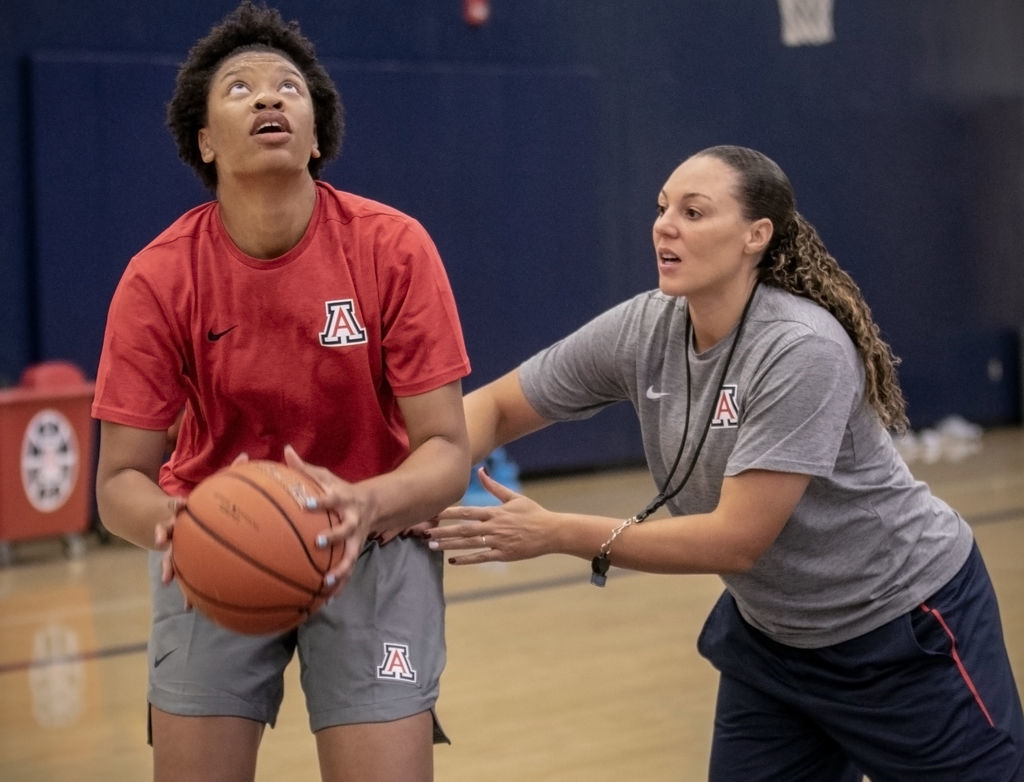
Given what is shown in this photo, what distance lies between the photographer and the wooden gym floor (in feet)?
13.7

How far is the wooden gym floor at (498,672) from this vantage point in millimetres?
4176

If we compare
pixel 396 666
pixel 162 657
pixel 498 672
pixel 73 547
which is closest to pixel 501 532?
pixel 396 666

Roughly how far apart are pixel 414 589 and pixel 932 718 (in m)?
0.96

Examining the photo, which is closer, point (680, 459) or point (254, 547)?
point (254, 547)

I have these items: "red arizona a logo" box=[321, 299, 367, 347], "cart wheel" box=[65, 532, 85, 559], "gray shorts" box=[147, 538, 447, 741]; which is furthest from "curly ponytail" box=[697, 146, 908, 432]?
"cart wheel" box=[65, 532, 85, 559]

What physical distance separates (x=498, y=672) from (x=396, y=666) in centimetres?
246

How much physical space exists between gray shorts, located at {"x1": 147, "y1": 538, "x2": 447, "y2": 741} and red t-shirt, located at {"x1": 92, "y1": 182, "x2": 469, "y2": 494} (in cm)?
21

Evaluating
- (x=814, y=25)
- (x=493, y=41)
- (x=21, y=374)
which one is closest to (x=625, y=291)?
(x=493, y=41)

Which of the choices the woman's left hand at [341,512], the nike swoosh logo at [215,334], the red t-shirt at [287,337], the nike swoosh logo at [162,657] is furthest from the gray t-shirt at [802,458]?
the nike swoosh logo at [162,657]

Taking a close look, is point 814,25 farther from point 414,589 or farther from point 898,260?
point 414,589

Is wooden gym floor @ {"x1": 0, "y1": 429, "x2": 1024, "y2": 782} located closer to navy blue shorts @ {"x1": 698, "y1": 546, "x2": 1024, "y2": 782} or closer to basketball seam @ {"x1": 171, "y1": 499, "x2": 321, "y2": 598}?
navy blue shorts @ {"x1": 698, "y1": 546, "x2": 1024, "y2": 782}

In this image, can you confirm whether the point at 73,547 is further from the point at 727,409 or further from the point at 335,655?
the point at 727,409

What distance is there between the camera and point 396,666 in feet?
8.62

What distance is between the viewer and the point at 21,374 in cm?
747
